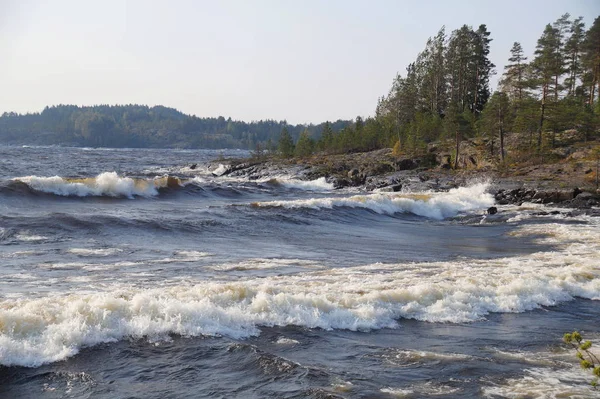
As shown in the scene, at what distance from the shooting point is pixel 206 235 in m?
22.1

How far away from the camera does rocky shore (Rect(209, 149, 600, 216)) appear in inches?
1372

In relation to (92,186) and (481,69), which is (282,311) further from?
(481,69)

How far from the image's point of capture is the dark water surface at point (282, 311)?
7.23m

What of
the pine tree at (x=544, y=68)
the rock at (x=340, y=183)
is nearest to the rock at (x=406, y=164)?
the rock at (x=340, y=183)

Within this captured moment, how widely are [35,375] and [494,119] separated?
1937 inches

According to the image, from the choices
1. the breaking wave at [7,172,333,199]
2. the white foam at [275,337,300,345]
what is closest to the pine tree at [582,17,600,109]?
→ the breaking wave at [7,172,333,199]

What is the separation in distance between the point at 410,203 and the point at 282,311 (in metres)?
26.4

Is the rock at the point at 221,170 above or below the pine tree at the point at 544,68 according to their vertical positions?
below

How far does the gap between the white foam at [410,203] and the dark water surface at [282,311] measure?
28.9 ft

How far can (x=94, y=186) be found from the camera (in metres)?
34.1

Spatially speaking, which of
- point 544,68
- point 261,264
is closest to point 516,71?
point 544,68

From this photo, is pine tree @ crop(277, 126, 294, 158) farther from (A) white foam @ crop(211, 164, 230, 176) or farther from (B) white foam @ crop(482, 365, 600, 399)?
(B) white foam @ crop(482, 365, 600, 399)

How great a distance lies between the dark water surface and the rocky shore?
40.2 feet

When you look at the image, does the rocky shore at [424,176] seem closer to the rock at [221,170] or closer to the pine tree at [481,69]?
the rock at [221,170]
